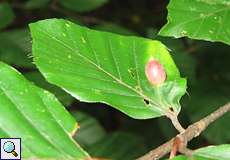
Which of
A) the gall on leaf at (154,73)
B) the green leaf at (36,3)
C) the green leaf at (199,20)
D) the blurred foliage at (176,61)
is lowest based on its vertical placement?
the blurred foliage at (176,61)

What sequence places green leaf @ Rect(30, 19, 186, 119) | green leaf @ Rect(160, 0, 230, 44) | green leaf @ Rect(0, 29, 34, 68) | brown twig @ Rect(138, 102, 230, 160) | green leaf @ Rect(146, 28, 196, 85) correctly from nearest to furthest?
1. brown twig @ Rect(138, 102, 230, 160)
2. green leaf @ Rect(30, 19, 186, 119)
3. green leaf @ Rect(160, 0, 230, 44)
4. green leaf @ Rect(0, 29, 34, 68)
5. green leaf @ Rect(146, 28, 196, 85)

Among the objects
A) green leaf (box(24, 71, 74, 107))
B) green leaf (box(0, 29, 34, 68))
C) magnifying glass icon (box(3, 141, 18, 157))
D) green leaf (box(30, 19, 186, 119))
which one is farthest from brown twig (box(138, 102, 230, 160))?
green leaf (box(0, 29, 34, 68))

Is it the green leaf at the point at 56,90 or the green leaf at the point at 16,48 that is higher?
the green leaf at the point at 56,90

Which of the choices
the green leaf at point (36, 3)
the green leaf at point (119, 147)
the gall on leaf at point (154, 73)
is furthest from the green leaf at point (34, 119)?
the green leaf at point (36, 3)

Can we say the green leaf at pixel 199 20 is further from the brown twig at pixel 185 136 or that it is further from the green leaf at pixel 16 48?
the green leaf at pixel 16 48

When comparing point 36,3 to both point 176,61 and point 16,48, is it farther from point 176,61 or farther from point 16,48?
point 176,61

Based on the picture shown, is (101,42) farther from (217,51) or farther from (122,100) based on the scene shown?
(217,51)

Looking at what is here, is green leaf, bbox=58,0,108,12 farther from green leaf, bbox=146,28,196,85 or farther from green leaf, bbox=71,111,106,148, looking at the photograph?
green leaf, bbox=71,111,106,148

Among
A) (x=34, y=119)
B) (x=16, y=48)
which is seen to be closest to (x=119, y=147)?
(x=16, y=48)
